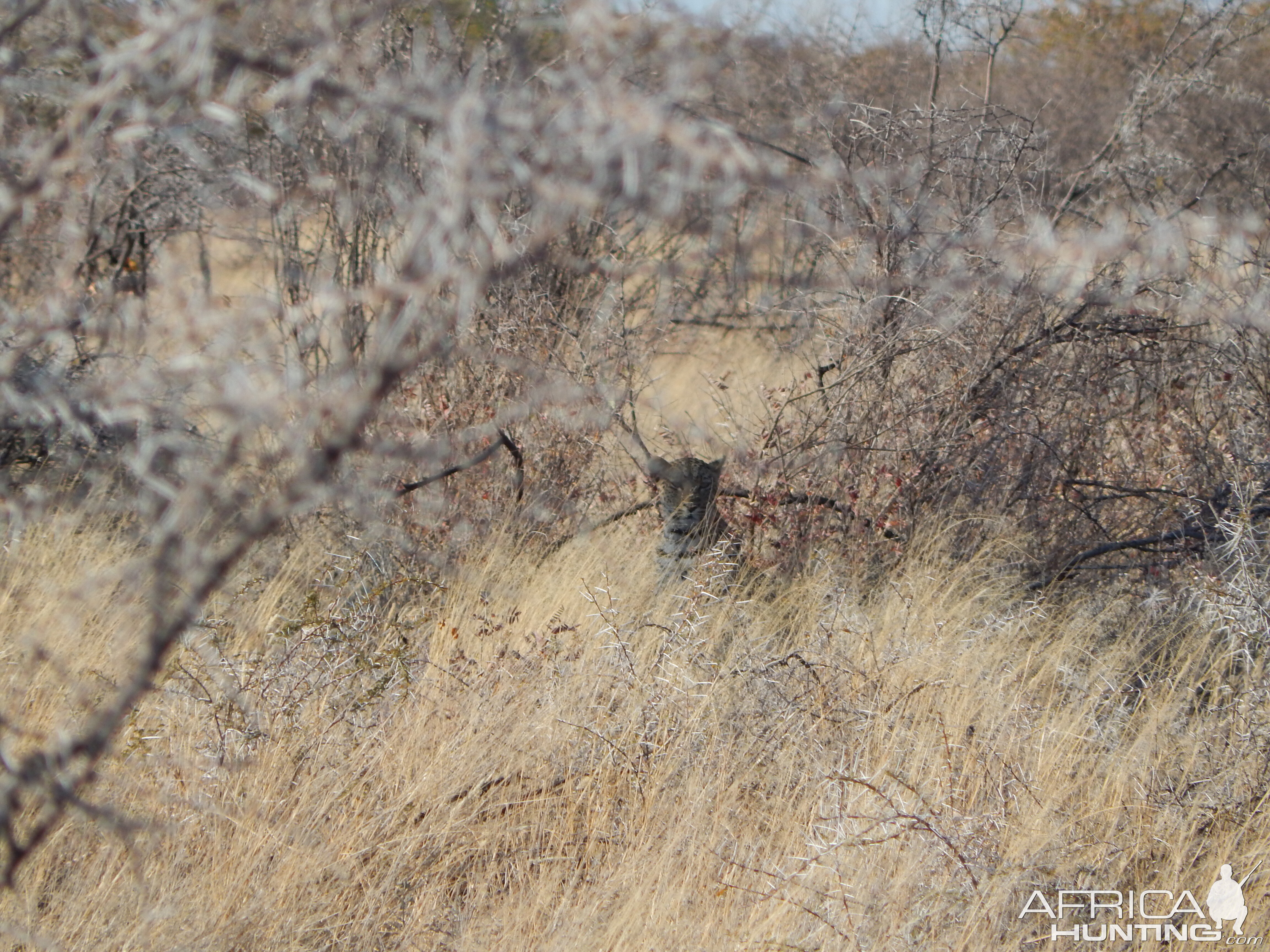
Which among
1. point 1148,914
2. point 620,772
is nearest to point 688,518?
point 620,772

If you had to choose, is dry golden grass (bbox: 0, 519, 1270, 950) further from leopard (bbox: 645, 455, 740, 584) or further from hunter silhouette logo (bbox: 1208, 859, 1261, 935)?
leopard (bbox: 645, 455, 740, 584)

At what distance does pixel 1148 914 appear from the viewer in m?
2.60

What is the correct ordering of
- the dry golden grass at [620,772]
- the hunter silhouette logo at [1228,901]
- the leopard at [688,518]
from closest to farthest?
the dry golden grass at [620,772], the hunter silhouette logo at [1228,901], the leopard at [688,518]

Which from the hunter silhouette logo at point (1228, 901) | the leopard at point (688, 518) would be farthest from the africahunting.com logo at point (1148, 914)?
the leopard at point (688, 518)

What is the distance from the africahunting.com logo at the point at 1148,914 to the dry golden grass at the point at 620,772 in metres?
0.04

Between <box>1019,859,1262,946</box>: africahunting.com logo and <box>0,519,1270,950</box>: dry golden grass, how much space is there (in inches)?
1.6

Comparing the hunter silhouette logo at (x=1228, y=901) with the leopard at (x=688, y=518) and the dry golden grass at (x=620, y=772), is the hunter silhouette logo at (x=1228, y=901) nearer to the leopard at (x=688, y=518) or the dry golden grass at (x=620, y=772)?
the dry golden grass at (x=620, y=772)

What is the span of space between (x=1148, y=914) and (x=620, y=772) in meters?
1.34

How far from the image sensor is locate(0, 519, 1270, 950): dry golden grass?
2.45 meters

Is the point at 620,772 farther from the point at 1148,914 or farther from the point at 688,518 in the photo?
the point at 688,518

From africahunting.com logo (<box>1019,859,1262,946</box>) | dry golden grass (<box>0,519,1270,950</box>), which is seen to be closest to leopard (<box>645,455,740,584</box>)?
dry golden grass (<box>0,519,1270,950</box>)

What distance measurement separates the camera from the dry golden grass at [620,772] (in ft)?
8.04

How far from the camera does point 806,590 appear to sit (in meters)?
4.14

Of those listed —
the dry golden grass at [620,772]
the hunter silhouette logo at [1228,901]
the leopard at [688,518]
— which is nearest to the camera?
the dry golden grass at [620,772]
